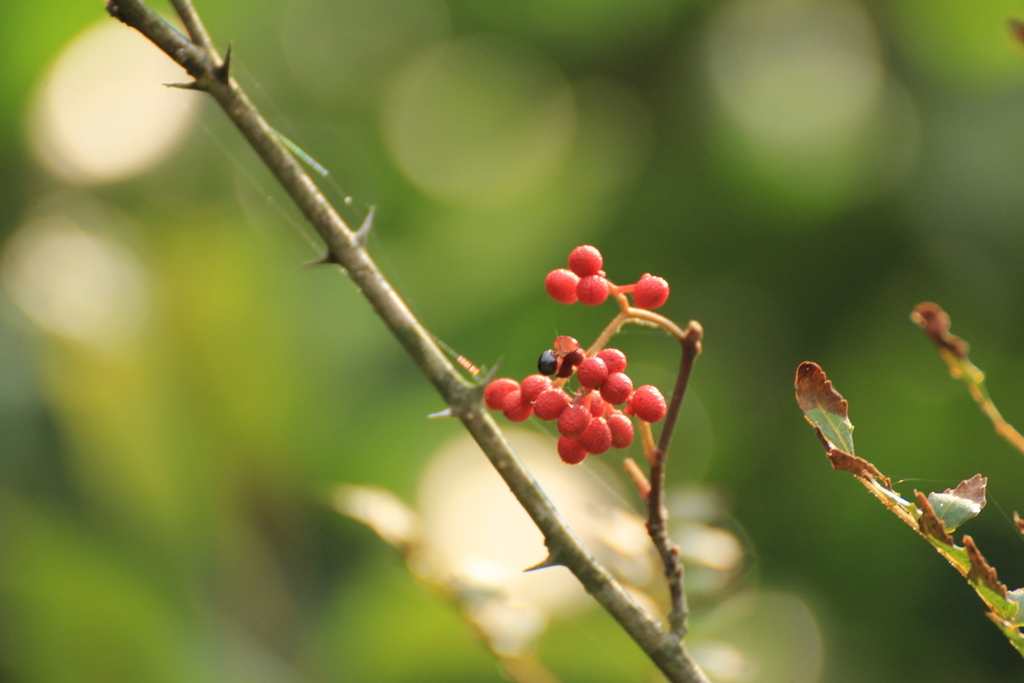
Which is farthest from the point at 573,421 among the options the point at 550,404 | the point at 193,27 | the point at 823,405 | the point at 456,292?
the point at 456,292

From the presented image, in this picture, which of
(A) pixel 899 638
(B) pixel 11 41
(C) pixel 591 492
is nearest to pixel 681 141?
(C) pixel 591 492

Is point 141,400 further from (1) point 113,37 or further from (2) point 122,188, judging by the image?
(1) point 113,37

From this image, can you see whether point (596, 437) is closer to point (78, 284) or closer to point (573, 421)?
point (573, 421)

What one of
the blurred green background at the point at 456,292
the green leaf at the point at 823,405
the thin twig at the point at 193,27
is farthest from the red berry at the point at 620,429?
the blurred green background at the point at 456,292

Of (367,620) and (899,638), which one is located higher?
(899,638)

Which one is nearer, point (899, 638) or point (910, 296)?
point (899, 638)

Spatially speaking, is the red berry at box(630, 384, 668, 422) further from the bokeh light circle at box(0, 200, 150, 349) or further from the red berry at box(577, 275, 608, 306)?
the bokeh light circle at box(0, 200, 150, 349)

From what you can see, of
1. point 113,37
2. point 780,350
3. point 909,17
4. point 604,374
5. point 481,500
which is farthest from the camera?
point 113,37
